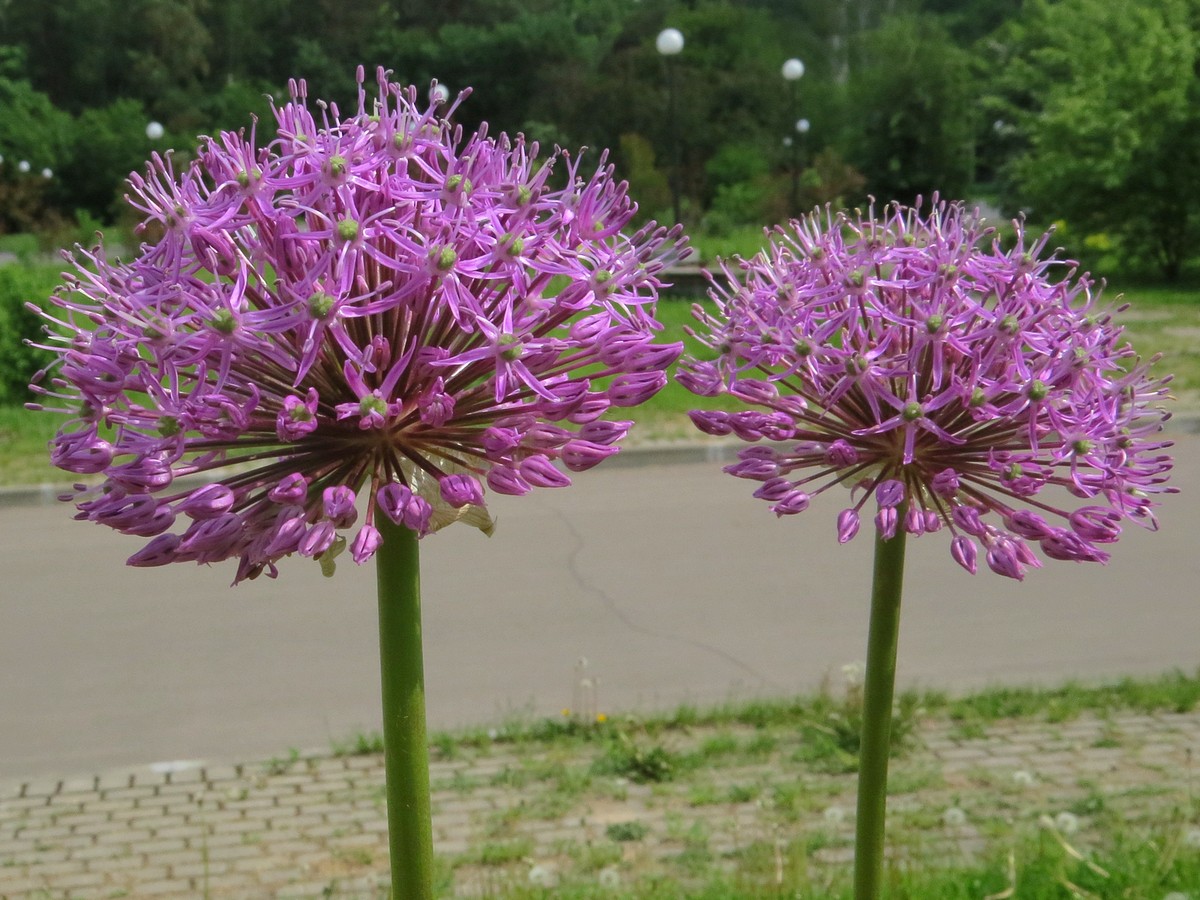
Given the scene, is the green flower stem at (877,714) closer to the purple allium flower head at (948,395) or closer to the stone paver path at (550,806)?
the purple allium flower head at (948,395)

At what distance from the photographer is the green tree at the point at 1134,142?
3156 centimetres

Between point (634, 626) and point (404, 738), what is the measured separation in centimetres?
776

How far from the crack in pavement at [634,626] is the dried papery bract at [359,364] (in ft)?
21.2

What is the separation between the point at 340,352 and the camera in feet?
6.26

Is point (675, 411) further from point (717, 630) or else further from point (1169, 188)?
point (1169, 188)

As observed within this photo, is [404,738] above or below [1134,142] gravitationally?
below

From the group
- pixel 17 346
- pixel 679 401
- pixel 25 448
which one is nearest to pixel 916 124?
pixel 679 401

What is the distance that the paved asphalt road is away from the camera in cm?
800

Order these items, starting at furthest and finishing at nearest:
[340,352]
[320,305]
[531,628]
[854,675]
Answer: [531,628], [854,675], [340,352], [320,305]

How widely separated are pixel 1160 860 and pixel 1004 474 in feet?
7.96

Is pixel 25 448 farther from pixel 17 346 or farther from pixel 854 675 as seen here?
pixel 854 675

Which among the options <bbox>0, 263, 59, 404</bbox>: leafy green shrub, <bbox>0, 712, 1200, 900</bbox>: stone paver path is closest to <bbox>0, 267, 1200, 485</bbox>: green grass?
<bbox>0, 263, 59, 404</bbox>: leafy green shrub

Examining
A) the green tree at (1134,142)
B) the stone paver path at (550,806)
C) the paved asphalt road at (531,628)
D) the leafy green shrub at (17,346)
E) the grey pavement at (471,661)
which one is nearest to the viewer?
the stone paver path at (550,806)

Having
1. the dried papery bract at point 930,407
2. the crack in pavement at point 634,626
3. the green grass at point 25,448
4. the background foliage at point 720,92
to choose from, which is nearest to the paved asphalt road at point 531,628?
the crack in pavement at point 634,626
